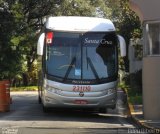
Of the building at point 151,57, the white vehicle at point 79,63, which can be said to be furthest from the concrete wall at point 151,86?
the white vehicle at point 79,63

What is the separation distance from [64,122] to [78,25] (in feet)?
12.5

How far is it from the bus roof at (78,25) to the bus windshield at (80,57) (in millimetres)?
186

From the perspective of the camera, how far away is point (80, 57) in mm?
18672

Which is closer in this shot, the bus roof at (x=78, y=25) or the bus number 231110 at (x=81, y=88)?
the bus number 231110 at (x=81, y=88)

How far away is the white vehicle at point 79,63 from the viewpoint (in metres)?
18.3

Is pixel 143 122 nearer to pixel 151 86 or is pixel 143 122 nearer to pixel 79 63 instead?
pixel 151 86

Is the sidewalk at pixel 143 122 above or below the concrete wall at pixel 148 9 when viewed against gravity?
below

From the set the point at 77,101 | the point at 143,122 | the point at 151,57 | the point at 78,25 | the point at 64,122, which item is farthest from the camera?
the point at 78,25

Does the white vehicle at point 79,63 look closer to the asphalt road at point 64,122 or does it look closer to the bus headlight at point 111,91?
the bus headlight at point 111,91

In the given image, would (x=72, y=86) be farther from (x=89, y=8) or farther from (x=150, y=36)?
(x=89, y=8)

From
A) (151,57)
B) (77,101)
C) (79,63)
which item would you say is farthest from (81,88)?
(151,57)

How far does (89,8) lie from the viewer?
149 ft

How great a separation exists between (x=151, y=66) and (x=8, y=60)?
28.0m

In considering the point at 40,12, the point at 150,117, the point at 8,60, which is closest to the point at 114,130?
the point at 150,117
